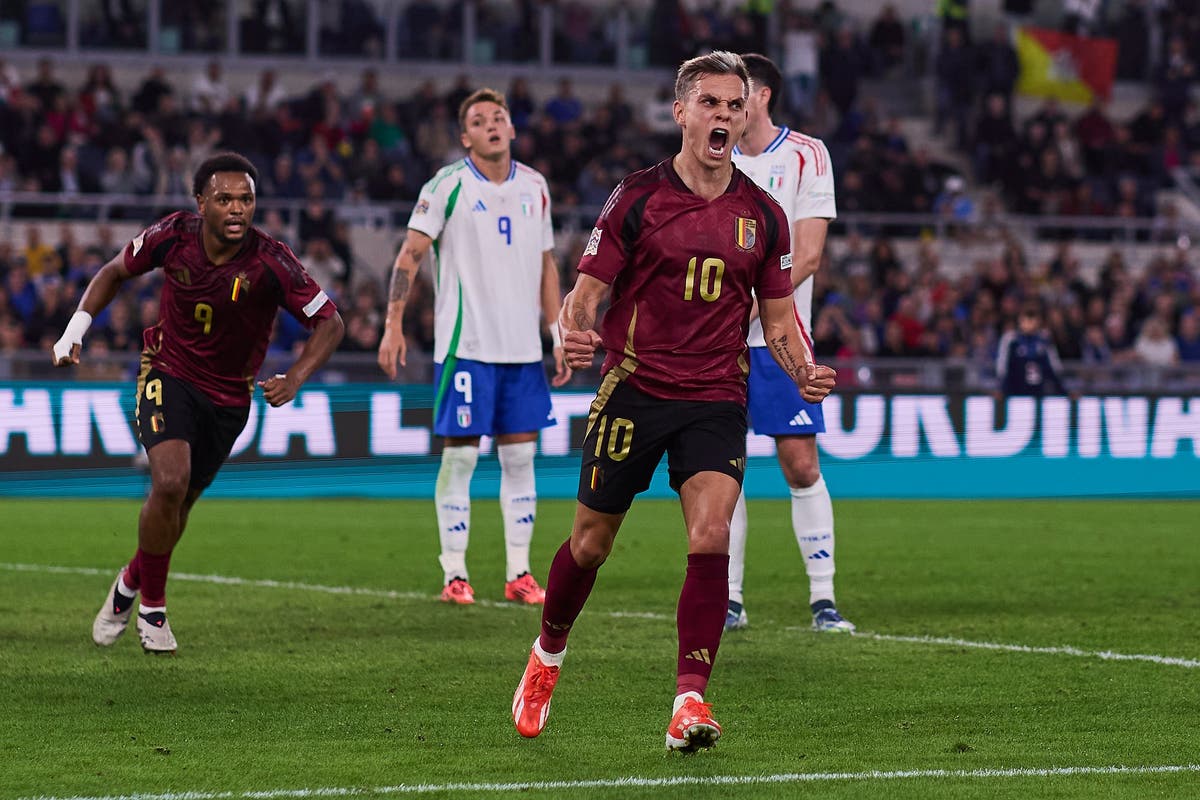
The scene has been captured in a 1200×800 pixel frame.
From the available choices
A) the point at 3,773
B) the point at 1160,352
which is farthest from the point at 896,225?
the point at 3,773

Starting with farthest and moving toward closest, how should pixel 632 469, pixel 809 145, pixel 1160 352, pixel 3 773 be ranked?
1. pixel 1160 352
2. pixel 809 145
3. pixel 632 469
4. pixel 3 773

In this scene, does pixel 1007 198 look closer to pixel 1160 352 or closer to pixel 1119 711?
pixel 1160 352

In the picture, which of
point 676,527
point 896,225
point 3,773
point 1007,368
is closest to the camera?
point 3,773

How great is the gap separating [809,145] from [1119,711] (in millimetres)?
3290

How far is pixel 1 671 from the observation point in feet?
25.0

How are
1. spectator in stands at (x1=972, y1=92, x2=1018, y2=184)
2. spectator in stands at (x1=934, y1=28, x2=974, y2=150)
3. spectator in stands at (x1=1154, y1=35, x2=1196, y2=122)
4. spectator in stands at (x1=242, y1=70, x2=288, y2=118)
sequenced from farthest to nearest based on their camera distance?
spectator in stands at (x1=1154, y1=35, x2=1196, y2=122) → spectator in stands at (x1=934, y1=28, x2=974, y2=150) → spectator in stands at (x1=972, y1=92, x2=1018, y2=184) → spectator in stands at (x1=242, y1=70, x2=288, y2=118)

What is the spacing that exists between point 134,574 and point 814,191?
3610mm

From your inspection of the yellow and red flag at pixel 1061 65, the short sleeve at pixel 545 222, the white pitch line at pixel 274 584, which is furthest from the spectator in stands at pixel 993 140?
the white pitch line at pixel 274 584

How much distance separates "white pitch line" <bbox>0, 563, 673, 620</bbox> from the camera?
396 inches

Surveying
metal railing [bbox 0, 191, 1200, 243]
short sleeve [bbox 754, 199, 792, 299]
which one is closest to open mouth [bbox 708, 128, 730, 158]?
short sleeve [bbox 754, 199, 792, 299]

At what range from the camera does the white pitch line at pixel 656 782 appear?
5.32m

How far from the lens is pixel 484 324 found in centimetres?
1031

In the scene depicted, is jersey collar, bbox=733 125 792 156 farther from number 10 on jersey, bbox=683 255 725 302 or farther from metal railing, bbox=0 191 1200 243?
metal railing, bbox=0 191 1200 243

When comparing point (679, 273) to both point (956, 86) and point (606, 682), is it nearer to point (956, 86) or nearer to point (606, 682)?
point (606, 682)
